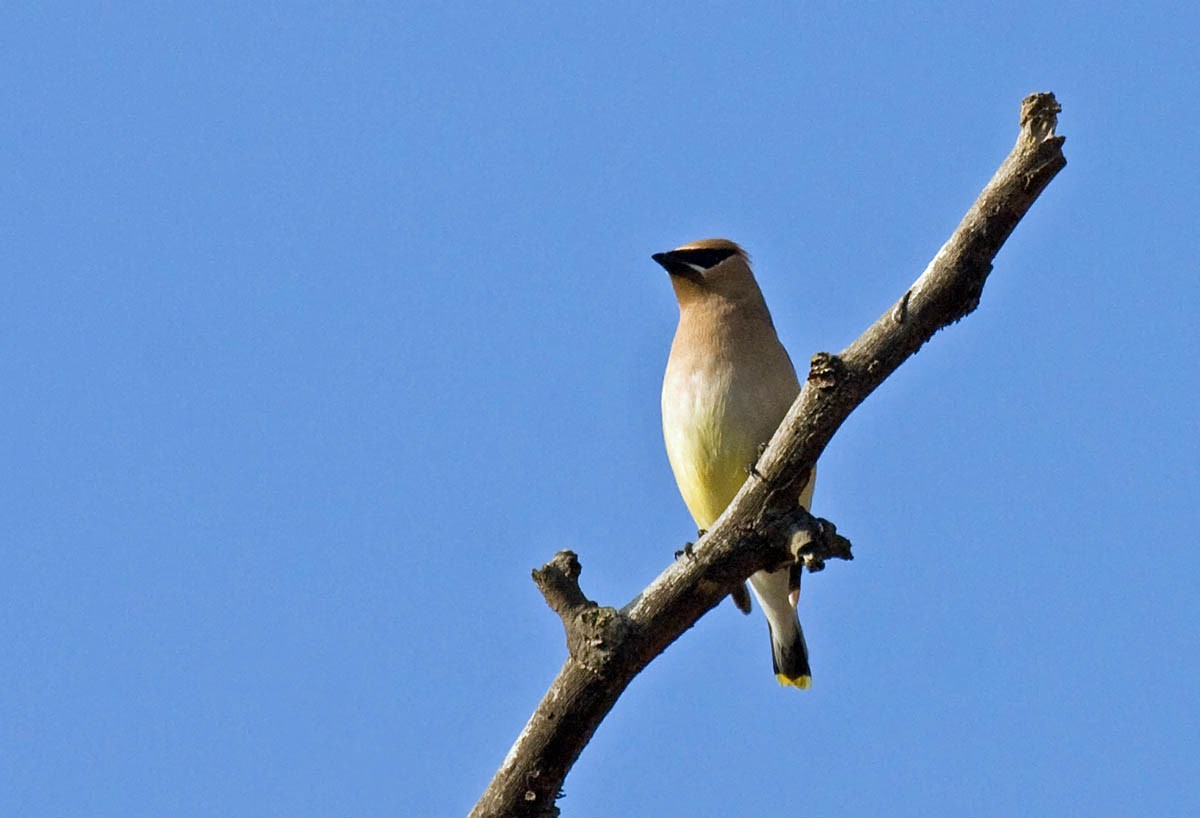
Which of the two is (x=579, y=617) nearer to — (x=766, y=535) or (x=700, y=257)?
(x=766, y=535)

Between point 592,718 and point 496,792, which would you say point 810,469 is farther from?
point 496,792

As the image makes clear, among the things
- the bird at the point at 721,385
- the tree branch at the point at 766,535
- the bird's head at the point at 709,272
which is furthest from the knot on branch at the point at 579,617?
the bird's head at the point at 709,272

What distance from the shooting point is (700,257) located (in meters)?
6.96

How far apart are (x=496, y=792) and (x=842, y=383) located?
5.18ft

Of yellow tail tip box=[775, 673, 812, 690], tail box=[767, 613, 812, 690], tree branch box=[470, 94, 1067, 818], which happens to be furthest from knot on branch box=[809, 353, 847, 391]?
yellow tail tip box=[775, 673, 812, 690]

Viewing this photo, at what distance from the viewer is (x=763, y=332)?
686 cm

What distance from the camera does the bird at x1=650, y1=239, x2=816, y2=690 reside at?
6512 mm

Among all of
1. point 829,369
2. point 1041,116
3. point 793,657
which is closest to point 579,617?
point 829,369

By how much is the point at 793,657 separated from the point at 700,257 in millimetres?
1962

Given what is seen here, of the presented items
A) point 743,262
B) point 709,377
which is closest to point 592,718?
point 709,377

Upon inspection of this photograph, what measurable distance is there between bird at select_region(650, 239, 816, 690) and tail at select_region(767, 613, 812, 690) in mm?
112

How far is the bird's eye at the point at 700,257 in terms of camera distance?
6.95 meters

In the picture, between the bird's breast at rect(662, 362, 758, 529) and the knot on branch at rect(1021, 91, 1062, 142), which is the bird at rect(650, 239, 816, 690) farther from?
the knot on branch at rect(1021, 91, 1062, 142)

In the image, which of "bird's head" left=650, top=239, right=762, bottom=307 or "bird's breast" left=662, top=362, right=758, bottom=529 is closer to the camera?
"bird's breast" left=662, top=362, right=758, bottom=529
